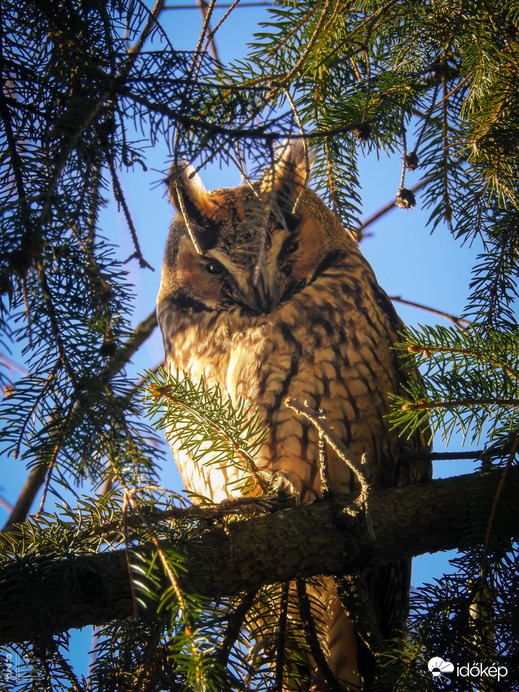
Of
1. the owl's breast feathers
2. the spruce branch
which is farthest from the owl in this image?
the spruce branch

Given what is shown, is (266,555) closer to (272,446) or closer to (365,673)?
(272,446)

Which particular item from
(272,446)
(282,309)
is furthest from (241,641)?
(282,309)

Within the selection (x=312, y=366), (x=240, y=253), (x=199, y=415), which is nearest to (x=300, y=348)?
(x=312, y=366)

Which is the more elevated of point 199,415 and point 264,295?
point 264,295

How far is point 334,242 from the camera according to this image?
7.08 feet

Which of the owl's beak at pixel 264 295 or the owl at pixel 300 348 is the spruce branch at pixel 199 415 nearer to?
the owl at pixel 300 348

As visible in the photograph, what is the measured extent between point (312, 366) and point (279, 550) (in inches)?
26.3

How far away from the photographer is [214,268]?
2.09 meters

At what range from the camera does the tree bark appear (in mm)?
1011

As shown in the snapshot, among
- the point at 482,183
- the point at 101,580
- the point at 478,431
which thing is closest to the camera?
the point at 101,580

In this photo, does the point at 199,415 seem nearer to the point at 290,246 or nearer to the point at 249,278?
the point at 249,278

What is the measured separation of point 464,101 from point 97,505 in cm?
135

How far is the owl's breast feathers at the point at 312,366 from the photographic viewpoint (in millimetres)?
1703

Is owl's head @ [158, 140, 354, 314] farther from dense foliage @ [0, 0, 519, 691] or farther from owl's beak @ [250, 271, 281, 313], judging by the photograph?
dense foliage @ [0, 0, 519, 691]
